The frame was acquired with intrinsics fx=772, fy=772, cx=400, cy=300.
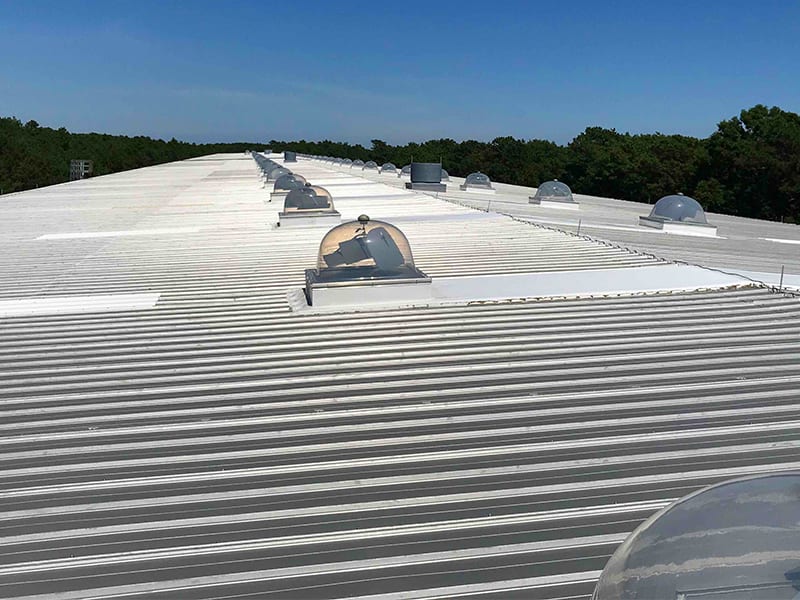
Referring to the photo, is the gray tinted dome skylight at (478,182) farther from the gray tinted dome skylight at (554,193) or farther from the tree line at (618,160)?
the tree line at (618,160)

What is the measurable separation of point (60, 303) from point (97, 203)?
799 inches

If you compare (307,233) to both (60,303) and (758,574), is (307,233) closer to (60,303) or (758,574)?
(60,303)

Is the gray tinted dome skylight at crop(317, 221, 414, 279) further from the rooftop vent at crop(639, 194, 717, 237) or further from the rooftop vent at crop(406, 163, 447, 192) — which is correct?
the rooftop vent at crop(406, 163, 447, 192)

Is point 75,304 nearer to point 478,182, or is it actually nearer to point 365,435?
point 365,435

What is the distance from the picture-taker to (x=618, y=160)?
254ft

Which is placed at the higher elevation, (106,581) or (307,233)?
(307,233)

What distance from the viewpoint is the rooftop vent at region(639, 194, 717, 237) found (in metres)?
20.3

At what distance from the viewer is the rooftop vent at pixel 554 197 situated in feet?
92.4

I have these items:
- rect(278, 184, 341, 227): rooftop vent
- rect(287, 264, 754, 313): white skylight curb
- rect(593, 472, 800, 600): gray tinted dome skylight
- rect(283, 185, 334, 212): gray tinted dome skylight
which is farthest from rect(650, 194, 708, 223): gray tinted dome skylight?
rect(593, 472, 800, 600): gray tinted dome skylight

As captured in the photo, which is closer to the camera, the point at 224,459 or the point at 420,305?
the point at 224,459

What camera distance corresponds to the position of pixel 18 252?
1614cm

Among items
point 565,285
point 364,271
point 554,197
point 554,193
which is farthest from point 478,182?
point 364,271

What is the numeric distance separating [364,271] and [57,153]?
113m

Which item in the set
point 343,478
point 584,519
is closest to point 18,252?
point 343,478
